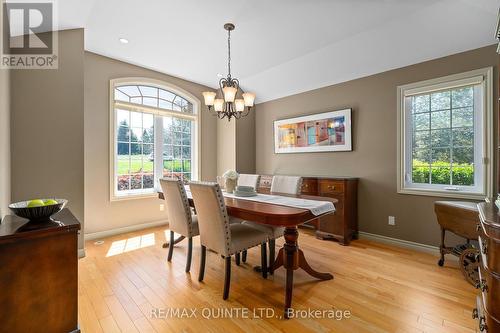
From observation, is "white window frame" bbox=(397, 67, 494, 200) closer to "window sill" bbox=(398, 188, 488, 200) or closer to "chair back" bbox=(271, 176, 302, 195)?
"window sill" bbox=(398, 188, 488, 200)

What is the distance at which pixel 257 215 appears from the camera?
1.80 metres

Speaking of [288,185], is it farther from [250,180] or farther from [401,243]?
[401,243]

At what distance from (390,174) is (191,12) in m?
3.16

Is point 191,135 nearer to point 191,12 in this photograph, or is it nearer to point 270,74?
point 270,74

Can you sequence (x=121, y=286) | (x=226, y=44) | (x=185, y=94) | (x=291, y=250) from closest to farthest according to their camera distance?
(x=291, y=250), (x=121, y=286), (x=226, y=44), (x=185, y=94)

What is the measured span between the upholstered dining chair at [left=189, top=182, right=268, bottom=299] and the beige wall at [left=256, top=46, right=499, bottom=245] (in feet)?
6.51

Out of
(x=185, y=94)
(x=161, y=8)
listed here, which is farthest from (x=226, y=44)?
(x=185, y=94)

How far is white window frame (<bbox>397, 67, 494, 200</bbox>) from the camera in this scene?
7.86 feet

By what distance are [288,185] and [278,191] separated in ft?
0.55

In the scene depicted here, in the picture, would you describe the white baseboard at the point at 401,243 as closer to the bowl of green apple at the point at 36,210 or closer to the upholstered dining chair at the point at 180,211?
the upholstered dining chair at the point at 180,211

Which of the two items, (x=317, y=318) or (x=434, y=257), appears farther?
(x=434, y=257)

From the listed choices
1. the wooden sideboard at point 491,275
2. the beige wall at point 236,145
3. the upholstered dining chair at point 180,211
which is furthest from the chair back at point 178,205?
the wooden sideboard at point 491,275

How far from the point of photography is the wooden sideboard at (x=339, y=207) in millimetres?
3148

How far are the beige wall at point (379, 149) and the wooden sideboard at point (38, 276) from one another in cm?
339
